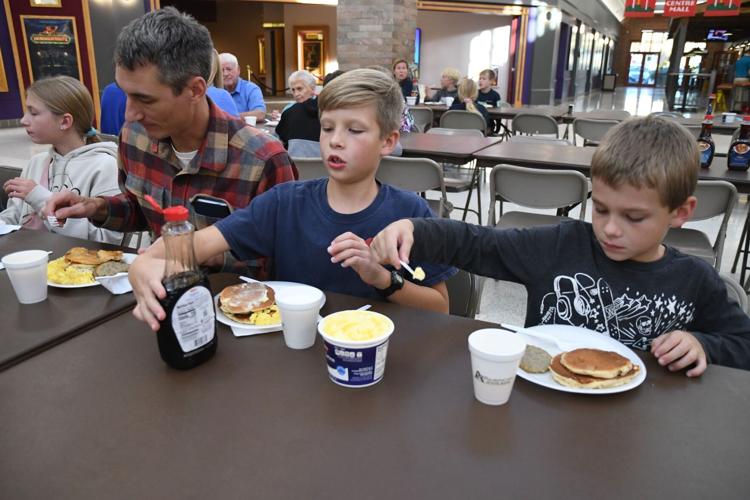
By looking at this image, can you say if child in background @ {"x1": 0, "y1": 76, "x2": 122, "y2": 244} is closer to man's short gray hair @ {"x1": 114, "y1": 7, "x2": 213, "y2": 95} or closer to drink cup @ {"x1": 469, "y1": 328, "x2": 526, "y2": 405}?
man's short gray hair @ {"x1": 114, "y1": 7, "x2": 213, "y2": 95}

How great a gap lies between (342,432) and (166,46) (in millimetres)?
1231

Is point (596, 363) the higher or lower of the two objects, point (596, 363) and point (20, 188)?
the lower

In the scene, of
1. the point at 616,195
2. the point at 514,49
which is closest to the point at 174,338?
the point at 616,195

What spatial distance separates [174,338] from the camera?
3.00 feet

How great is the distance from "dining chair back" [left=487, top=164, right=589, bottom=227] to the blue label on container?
A: 228cm

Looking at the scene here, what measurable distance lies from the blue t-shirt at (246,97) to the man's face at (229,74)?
0.14m

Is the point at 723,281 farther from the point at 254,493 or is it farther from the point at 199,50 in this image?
the point at 199,50

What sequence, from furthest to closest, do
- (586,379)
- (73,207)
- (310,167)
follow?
(310,167)
(73,207)
(586,379)

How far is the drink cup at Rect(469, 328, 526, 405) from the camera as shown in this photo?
0.82 metres

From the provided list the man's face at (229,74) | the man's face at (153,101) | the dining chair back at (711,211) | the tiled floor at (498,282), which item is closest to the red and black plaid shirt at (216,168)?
the man's face at (153,101)

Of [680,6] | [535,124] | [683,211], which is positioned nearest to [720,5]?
[680,6]

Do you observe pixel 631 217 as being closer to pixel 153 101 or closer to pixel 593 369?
pixel 593 369

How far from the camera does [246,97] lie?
18.8ft

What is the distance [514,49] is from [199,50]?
1434cm
